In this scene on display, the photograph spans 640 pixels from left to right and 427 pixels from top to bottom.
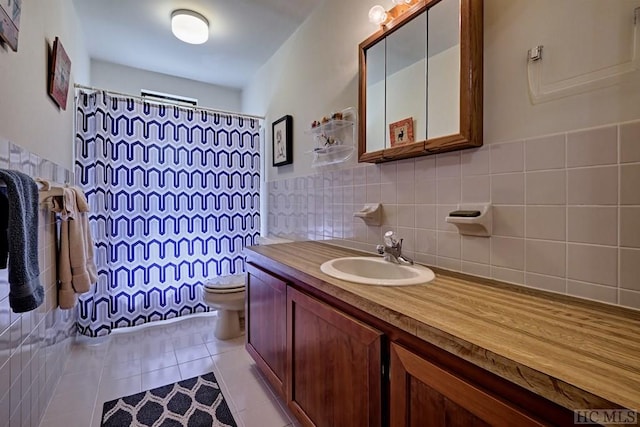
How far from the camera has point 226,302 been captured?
2.25m

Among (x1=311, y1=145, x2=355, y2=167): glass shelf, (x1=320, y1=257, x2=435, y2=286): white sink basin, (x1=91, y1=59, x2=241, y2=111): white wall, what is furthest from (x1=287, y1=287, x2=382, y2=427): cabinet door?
(x1=91, y1=59, x2=241, y2=111): white wall

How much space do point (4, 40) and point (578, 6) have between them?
194 centimetres

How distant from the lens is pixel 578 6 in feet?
2.92

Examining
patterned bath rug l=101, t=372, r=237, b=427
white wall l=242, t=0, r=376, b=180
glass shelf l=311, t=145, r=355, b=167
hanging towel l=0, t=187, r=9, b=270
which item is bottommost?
patterned bath rug l=101, t=372, r=237, b=427

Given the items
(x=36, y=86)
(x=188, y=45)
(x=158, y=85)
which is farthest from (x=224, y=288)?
(x=158, y=85)

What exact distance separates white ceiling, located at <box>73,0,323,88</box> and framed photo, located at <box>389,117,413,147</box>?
1307 mm

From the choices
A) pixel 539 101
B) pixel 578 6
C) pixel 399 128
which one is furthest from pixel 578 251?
pixel 399 128

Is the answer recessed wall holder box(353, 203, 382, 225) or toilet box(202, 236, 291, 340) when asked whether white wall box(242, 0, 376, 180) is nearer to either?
recessed wall holder box(353, 203, 382, 225)

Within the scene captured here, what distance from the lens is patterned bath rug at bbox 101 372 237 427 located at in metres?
1.44

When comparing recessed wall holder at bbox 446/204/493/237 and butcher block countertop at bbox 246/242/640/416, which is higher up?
recessed wall holder at bbox 446/204/493/237

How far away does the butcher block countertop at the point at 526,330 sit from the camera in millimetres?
486

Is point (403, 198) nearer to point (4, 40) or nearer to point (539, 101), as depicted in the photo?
point (539, 101)

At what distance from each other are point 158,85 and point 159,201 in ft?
4.75

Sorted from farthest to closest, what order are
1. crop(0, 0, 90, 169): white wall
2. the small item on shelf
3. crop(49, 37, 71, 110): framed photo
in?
the small item on shelf
crop(49, 37, 71, 110): framed photo
crop(0, 0, 90, 169): white wall
